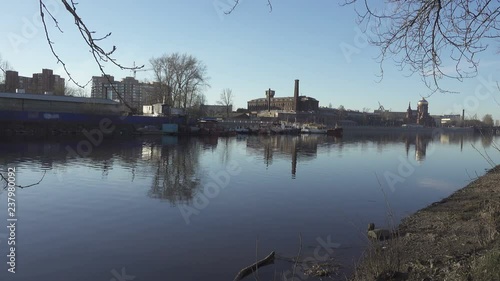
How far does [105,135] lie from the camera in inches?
2480

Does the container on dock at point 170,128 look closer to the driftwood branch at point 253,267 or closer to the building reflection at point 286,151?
the building reflection at point 286,151

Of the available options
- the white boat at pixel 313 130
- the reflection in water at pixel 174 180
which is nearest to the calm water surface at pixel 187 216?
the reflection in water at pixel 174 180

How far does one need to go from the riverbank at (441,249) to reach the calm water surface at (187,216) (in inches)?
51.1

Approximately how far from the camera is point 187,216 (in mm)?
13938

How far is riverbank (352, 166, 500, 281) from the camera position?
5.43 metres

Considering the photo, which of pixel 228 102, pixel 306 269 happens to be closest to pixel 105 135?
pixel 306 269

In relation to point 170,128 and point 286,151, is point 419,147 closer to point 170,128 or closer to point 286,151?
point 286,151

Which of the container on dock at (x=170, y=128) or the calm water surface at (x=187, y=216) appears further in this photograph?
the container on dock at (x=170, y=128)

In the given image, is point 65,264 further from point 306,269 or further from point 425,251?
point 425,251

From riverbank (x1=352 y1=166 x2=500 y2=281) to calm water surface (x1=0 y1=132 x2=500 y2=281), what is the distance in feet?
4.26

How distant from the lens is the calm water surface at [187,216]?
30.7 feet

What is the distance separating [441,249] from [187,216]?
8270 mm

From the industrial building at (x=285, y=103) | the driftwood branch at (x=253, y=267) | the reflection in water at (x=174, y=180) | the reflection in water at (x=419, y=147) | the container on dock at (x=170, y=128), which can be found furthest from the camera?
the industrial building at (x=285, y=103)

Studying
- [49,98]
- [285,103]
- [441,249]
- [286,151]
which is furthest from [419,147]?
[285,103]
